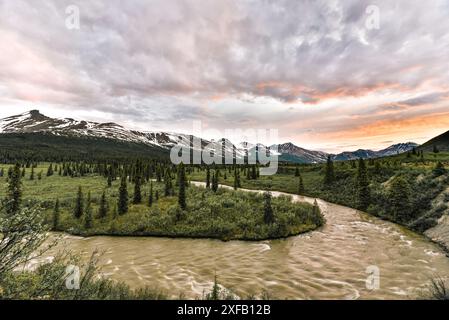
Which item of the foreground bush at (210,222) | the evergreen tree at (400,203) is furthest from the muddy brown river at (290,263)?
the evergreen tree at (400,203)

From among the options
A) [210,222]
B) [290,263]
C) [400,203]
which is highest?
[400,203]

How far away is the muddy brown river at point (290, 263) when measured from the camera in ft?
51.7

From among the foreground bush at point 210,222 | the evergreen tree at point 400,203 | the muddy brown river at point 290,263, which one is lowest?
the muddy brown river at point 290,263

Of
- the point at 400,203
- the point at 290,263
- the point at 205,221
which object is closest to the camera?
the point at 290,263

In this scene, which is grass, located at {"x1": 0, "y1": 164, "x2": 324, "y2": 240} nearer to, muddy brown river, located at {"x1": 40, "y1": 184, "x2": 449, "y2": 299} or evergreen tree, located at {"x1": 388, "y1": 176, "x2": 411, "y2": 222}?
muddy brown river, located at {"x1": 40, "y1": 184, "x2": 449, "y2": 299}

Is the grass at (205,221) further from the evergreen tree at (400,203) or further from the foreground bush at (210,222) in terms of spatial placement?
the evergreen tree at (400,203)

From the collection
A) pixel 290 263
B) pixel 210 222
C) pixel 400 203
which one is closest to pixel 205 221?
pixel 210 222

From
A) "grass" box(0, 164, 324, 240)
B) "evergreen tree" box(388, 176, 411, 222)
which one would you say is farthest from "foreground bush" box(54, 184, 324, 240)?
"evergreen tree" box(388, 176, 411, 222)

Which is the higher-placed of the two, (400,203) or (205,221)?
(400,203)

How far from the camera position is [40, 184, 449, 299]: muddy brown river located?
1577 cm

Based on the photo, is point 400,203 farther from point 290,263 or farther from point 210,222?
point 210,222

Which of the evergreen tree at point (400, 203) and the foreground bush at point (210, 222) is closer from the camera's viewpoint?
the foreground bush at point (210, 222)

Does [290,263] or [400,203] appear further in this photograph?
[400,203]

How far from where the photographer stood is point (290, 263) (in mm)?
19922
